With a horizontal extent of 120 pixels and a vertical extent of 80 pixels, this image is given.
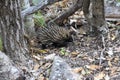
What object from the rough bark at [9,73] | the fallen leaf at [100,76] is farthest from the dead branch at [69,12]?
the rough bark at [9,73]

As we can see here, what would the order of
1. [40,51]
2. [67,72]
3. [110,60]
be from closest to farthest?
[67,72], [110,60], [40,51]

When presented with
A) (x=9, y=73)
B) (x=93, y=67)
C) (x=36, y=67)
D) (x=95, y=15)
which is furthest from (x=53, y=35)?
(x=9, y=73)

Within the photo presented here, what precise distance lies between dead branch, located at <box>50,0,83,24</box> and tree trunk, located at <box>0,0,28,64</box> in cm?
123

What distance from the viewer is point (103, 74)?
3.12 metres

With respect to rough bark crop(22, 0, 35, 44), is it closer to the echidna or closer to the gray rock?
the echidna

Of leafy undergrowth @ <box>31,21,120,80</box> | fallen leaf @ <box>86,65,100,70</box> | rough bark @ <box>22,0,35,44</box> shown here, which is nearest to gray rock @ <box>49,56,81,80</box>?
leafy undergrowth @ <box>31,21,120,80</box>

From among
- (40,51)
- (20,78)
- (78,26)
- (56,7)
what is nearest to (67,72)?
(20,78)

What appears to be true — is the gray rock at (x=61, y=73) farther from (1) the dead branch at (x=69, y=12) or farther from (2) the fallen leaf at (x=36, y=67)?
(1) the dead branch at (x=69, y=12)

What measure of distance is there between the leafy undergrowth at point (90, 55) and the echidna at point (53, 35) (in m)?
0.13

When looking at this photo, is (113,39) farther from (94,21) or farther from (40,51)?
(40,51)

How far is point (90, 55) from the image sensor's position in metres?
3.67

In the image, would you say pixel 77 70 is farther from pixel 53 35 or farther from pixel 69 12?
pixel 69 12

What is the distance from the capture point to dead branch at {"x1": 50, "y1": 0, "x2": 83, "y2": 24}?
4.34m

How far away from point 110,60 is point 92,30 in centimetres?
86
